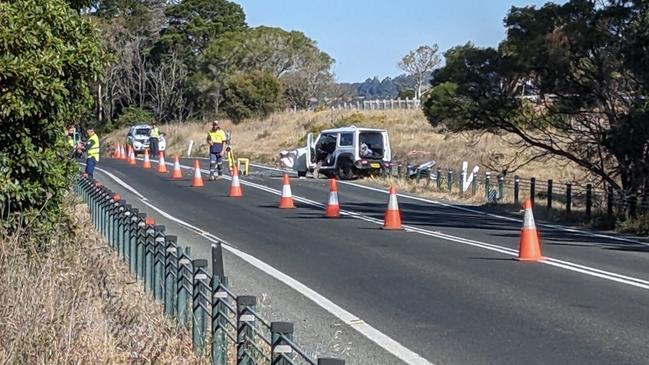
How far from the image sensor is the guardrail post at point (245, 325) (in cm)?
641

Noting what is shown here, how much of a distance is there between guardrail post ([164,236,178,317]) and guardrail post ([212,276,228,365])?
61.6 inches

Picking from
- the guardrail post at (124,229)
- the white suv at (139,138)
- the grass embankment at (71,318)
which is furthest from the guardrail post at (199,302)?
the white suv at (139,138)

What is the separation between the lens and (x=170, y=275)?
30.5ft

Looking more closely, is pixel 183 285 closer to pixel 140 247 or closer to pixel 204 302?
pixel 204 302

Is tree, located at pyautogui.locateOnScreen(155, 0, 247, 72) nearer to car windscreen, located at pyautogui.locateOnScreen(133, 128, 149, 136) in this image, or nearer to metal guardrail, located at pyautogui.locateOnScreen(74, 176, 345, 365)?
car windscreen, located at pyautogui.locateOnScreen(133, 128, 149, 136)

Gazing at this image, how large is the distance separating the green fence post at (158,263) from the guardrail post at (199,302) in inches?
67.6

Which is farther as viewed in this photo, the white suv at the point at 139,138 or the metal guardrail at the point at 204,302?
the white suv at the point at 139,138

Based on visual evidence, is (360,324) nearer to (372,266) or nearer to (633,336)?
(633,336)

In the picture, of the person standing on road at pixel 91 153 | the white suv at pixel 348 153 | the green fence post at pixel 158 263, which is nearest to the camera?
the green fence post at pixel 158 263

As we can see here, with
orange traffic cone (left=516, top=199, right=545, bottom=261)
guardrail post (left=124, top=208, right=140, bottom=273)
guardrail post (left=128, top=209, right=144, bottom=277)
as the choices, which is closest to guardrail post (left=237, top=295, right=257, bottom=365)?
guardrail post (left=128, top=209, right=144, bottom=277)

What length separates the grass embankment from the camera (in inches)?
297

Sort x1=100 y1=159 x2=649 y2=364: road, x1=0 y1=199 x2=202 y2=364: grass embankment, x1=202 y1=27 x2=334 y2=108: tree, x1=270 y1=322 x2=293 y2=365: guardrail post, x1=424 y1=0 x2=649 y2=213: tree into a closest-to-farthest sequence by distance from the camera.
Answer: x1=270 y1=322 x2=293 y2=365: guardrail post
x1=0 y1=199 x2=202 y2=364: grass embankment
x1=100 y1=159 x2=649 y2=364: road
x1=424 y1=0 x2=649 y2=213: tree
x1=202 y1=27 x2=334 y2=108: tree

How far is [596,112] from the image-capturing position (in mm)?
25422

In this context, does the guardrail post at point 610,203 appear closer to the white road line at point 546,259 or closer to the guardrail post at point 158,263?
the white road line at point 546,259
